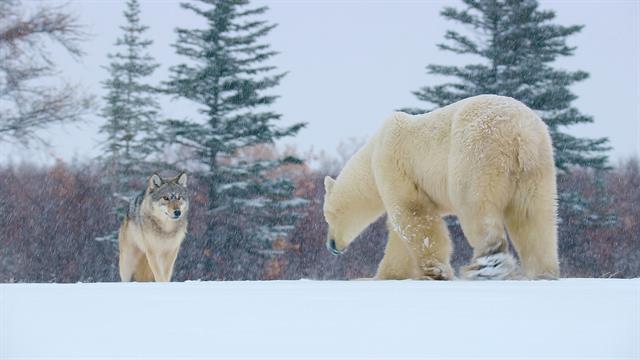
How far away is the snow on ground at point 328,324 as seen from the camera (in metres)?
3.10

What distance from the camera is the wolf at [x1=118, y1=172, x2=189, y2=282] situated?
A: 12.8 metres

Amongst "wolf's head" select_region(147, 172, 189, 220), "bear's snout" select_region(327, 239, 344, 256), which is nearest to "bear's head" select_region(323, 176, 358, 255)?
"bear's snout" select_region(327, 239, 344, 256)

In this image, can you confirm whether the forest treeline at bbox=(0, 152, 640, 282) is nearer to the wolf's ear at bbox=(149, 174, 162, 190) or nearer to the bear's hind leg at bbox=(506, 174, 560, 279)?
the wolf's ear at bbox=(149, 174, 162, 190)

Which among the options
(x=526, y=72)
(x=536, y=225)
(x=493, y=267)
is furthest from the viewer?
(x=526, y=72)

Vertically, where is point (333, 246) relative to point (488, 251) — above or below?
below

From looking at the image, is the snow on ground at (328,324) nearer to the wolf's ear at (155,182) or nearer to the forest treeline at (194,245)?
the wolf's ear at (155,182)

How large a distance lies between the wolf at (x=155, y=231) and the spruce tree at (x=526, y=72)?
55.0 ft

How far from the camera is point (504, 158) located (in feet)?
22.3

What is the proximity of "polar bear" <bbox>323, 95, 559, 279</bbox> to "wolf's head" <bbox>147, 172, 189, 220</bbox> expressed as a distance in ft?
17.7

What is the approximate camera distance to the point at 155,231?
12.8m

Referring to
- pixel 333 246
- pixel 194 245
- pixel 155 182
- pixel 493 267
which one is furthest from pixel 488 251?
pixel 194 245

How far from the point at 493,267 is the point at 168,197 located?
7.46 meters

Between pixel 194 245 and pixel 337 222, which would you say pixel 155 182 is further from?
pixel 194 245

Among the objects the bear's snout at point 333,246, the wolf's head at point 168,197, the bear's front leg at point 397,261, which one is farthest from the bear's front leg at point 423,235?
the wolf's head at point 168,197
